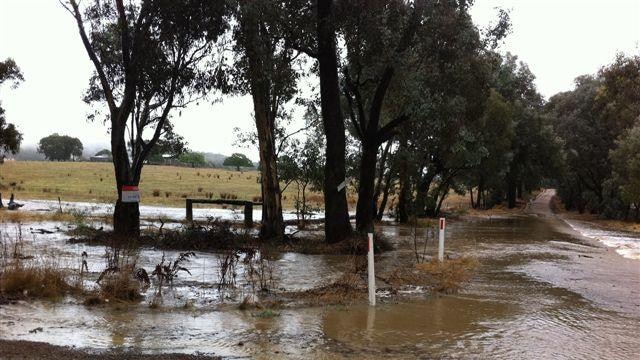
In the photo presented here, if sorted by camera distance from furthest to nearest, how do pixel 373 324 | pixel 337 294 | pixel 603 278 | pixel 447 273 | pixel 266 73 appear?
pixel 266 73
pixel 603 278
pixel 447 273
pixel 337 294
pixel 373 324

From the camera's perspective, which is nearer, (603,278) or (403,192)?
(603,278)

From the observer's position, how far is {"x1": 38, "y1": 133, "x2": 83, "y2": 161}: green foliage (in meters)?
147

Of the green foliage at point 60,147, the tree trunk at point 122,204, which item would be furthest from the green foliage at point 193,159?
the tree trunk at point 122,204

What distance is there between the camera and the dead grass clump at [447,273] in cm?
1033

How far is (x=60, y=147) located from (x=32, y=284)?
152 metres

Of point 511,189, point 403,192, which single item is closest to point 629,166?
point 403,192

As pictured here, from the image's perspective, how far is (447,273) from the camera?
1123 centimetres

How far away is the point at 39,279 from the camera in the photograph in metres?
8.73

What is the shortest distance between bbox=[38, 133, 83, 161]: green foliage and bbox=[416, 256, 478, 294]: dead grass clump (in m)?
150

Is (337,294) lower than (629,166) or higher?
lower

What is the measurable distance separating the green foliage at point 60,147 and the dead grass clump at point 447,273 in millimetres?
149776

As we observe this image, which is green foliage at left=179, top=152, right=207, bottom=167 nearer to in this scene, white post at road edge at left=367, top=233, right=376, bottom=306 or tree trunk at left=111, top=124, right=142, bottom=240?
tree trunk at left=111, top=124, right=142, bottom=240

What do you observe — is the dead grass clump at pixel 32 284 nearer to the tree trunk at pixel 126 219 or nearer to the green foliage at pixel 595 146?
the tree trunk at pixel 126 219

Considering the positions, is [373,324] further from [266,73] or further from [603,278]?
[266,73]
